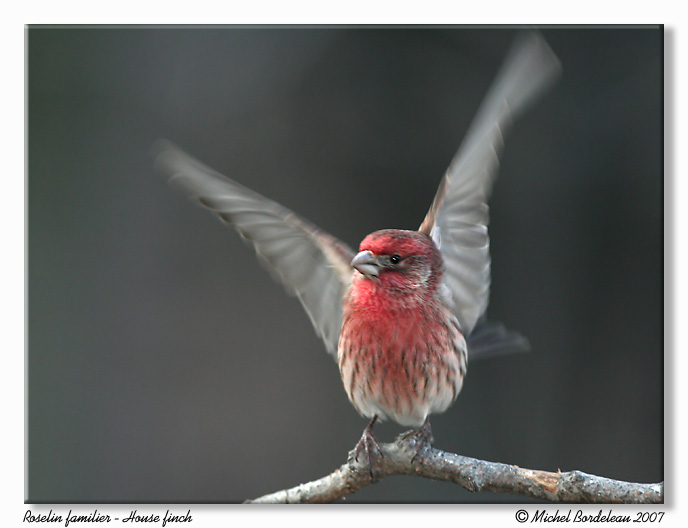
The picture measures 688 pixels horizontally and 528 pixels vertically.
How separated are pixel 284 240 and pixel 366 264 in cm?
34

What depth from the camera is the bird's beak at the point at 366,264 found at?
2195 millimetres

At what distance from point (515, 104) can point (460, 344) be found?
725mm

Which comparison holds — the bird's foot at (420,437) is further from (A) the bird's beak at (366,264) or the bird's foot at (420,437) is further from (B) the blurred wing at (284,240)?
(A) the bird's beak at (366,264)

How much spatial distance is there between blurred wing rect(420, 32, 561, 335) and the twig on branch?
472 mm

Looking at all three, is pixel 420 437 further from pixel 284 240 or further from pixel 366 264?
pixel 284 240

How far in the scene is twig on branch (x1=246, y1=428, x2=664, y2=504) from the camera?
2279 millimetres

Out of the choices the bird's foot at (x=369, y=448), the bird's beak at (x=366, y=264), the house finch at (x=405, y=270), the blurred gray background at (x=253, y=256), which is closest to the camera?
the bird's beak at (x=366, y=264)

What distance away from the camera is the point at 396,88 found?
3539mm

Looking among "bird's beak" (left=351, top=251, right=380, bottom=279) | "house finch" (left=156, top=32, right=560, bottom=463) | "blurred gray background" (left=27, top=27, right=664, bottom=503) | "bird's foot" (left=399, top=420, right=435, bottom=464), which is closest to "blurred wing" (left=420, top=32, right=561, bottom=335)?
"house finch" (left=156, top=32, right=560, bottom=463)

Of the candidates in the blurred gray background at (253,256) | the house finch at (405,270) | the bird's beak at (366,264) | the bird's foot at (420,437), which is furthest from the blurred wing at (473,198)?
the blurred gray background at (253,256)

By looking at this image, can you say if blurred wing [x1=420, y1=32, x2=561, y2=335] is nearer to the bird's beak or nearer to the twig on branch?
the bird's beak

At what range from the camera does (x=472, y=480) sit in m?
2.34

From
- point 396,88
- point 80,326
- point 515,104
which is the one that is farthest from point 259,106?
point 515,104
